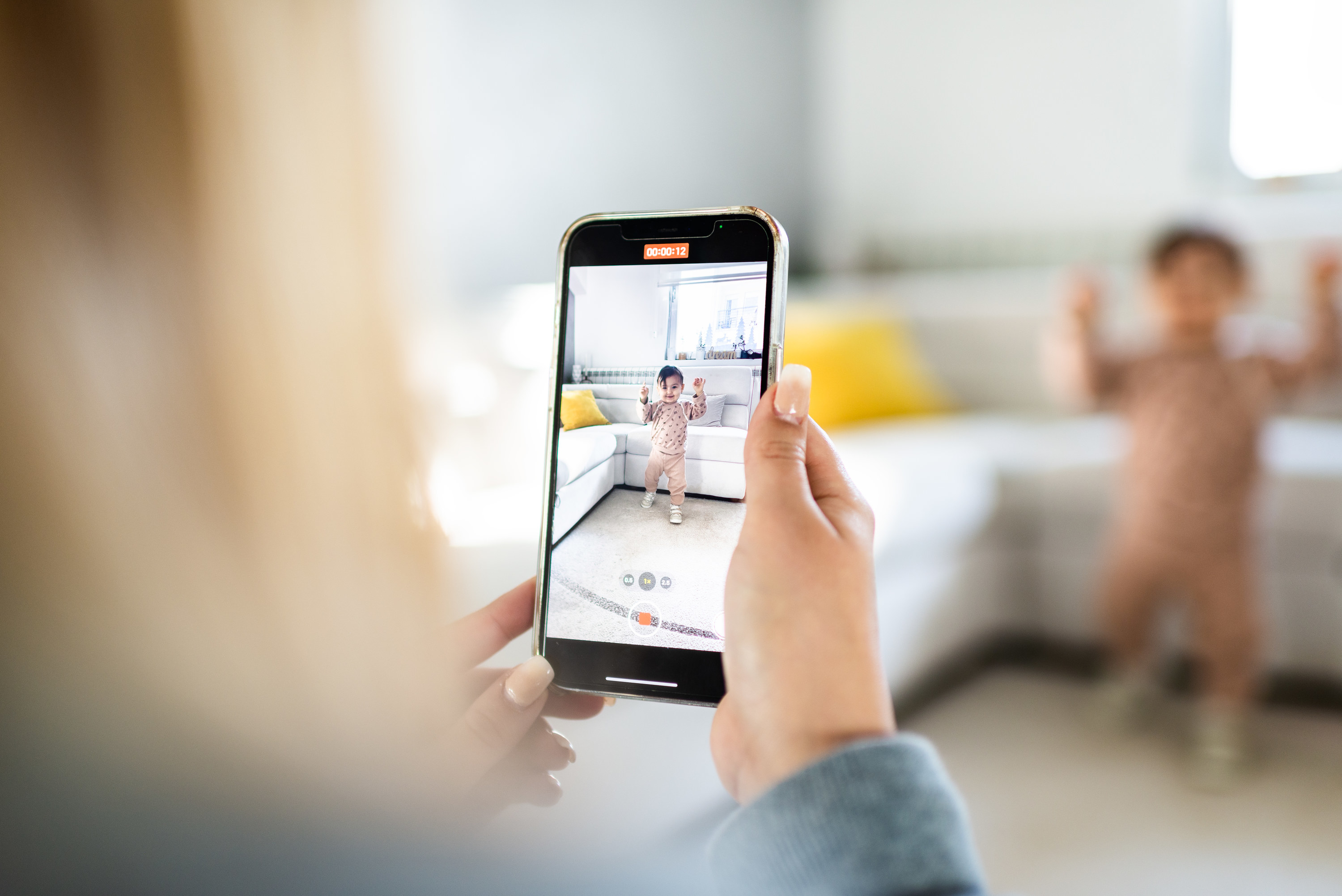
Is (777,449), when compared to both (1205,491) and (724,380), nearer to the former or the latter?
(724,380)

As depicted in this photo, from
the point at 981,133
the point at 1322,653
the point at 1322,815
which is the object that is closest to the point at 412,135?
the point at 1322,815

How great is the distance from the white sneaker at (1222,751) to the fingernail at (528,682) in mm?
1080

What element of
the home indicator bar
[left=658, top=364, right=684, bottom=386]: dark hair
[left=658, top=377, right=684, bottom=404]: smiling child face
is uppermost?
[left=658, top=364, right=684, bottom=386]: dark hair

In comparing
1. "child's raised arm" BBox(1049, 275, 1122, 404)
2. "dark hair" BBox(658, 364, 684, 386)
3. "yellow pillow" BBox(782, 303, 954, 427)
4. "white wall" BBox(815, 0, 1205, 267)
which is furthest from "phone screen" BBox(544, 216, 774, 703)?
"white wall" BBox(815, 0, 1205, 267)

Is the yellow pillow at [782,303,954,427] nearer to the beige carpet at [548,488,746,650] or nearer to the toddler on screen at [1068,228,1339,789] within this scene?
the toddler on screen at [1068,228,1339,789]

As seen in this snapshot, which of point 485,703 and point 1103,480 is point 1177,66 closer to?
point 1103,480

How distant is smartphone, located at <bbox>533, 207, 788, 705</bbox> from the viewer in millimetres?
267

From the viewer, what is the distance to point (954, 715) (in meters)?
1.17

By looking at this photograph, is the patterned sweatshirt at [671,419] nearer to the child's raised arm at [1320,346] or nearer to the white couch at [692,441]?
the white couch at [692,441]

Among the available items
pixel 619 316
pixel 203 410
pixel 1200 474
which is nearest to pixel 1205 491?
pixel 1200 474

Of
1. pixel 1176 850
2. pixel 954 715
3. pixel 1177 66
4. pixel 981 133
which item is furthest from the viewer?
pixel 981 133

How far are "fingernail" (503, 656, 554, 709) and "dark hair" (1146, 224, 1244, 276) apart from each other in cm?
122

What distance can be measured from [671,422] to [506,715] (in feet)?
0.38

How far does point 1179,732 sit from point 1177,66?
1453 mm
